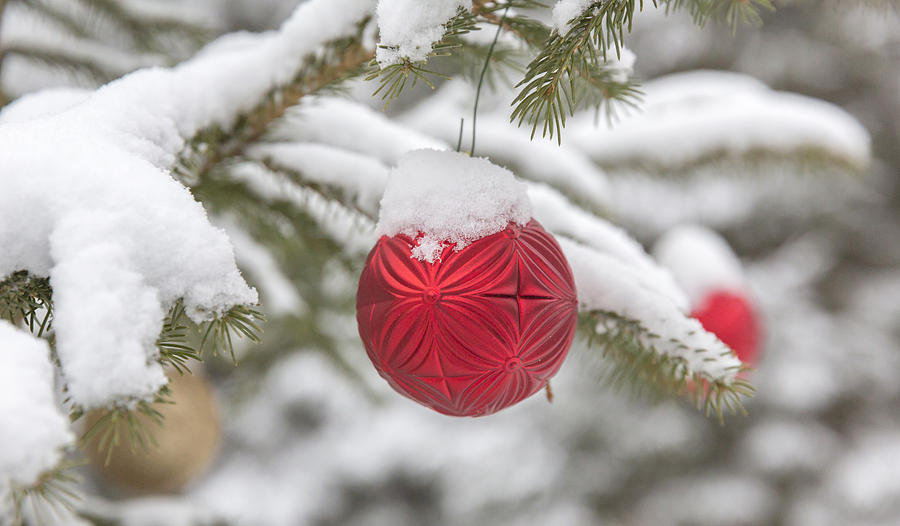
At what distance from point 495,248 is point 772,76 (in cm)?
266

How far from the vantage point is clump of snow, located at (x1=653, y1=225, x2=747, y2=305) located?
110 centimetres

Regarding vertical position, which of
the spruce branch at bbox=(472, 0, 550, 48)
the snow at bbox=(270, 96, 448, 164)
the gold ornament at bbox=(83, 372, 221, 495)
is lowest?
the gold ornament at bbox=(83, 372, 221, 495)

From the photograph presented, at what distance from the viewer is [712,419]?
2.51m

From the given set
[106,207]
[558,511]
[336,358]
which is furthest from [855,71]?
[106,207]

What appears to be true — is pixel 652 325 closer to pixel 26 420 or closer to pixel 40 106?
pixel 26 420

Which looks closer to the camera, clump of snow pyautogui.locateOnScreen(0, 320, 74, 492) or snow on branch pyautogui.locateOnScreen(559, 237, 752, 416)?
clump of snow pyautogui.locateOnScreen(0, 320, 74, 492)

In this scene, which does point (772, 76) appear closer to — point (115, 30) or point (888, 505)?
point (888, 505)

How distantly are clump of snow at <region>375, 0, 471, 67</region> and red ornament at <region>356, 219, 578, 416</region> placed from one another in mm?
135

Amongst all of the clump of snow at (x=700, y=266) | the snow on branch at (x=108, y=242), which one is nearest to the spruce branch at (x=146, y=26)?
the snow on branch at (x=108, y=242)

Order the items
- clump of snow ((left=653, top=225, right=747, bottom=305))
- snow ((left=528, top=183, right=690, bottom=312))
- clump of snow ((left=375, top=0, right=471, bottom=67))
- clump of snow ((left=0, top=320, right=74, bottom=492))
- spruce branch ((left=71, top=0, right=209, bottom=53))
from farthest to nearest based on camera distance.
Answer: clump of snow ((left=653, top=225, right=747, bottom=305)) → spruce branch ((left=71, top=0, right=209, bottom=53)) → snow ((left=528, top=183, right=690, bottom=312)) → clump of snow ((left=375, top=0, right=471, bottom=67)) → clump of snow ((left=0, top=320, right=74, bottom=492))

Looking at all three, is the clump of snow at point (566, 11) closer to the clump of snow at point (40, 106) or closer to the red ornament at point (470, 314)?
the red ornament at point (470, 314)

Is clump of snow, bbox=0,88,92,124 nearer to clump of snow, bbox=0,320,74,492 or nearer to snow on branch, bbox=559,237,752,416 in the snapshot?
clump of snow, bbox=0,320,74,492

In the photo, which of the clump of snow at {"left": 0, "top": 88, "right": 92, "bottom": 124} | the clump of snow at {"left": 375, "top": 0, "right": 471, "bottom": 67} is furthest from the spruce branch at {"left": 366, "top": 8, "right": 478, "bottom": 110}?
the clump of snow at {"left": 0, "top": 88, "right": 92, "bottom": 124}

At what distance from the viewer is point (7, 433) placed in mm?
294
